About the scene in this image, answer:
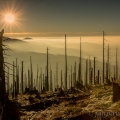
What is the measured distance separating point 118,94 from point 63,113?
5.64m

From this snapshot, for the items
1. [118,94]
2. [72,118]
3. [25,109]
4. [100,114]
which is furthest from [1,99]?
[25,109]

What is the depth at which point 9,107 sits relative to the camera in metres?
15.4

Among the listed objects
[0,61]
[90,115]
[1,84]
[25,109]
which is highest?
[0,61]

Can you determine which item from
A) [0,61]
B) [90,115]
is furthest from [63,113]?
[0,61]

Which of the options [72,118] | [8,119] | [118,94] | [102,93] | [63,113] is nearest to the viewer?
[8,119]

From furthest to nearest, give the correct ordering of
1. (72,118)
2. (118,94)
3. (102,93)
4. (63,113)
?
(102,93), (118,94), (63,113), (72,118)

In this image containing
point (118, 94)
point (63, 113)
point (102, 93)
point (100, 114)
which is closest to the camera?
point (100, 114)

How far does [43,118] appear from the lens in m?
21.8

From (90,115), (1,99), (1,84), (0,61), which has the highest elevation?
(0,61)

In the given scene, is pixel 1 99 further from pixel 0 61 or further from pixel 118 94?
pixel 118 94

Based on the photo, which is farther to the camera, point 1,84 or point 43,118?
point 43,118

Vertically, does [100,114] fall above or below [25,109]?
above

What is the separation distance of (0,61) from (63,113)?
814 cm

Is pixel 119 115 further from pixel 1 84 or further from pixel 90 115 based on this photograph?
pixel 1 84
